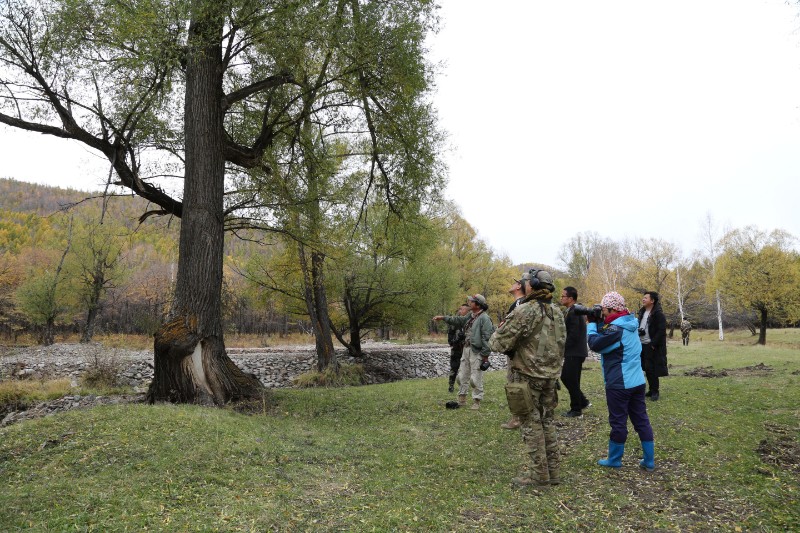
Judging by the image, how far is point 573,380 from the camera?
287 inches

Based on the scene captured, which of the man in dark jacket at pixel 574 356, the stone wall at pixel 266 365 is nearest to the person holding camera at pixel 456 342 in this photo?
the man in dark jacket at pixel 574 356

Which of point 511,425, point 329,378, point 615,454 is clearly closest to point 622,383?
point 615,454

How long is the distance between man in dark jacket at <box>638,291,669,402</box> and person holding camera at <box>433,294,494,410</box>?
2660 millimetres

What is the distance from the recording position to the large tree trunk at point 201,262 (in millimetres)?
7684

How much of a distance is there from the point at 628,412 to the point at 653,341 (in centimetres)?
366

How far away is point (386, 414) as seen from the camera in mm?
7988

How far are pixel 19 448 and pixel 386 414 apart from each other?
4957mm

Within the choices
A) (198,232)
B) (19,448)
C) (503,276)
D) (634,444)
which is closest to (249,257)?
(198,232)

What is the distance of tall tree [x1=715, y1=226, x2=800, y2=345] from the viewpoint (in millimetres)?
31375

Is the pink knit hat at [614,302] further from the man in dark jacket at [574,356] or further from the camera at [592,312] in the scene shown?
the man in dark jacket at [574,356]

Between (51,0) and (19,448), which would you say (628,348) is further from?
(51,0)

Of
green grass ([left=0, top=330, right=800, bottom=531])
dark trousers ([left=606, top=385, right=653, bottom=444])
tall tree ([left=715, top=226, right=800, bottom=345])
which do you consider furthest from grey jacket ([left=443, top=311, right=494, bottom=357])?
tall tree ([left=715, top=226, right=800, bottom=345])

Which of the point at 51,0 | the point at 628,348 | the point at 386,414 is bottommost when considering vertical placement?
the point at 386,414

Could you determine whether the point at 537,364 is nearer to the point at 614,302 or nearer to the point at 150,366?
the point at 614,302
